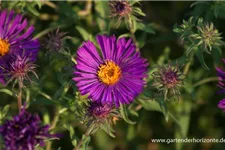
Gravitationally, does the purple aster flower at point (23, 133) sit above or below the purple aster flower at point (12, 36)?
below

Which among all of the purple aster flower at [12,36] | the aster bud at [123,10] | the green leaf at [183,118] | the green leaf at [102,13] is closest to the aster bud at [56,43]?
the purple aster flower at [12,36]

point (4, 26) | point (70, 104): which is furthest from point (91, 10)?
point (70, 104)

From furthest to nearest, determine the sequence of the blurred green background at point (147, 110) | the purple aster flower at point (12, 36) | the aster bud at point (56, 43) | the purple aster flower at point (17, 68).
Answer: the blurred green background at point (147, 110) < the purple aster flower at point (12, 36) < the aster bud at point (56, 43) < the purple aster flower at point (17, 68)

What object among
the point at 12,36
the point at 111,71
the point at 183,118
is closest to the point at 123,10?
the point at 111,71

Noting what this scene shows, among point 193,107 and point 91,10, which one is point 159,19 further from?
point 193,107

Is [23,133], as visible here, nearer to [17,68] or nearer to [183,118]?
[17,68]

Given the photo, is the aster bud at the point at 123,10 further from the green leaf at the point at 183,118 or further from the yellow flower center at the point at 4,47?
the green leaf at the point at 183,118

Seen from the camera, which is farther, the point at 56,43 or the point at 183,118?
the point at 183,118
